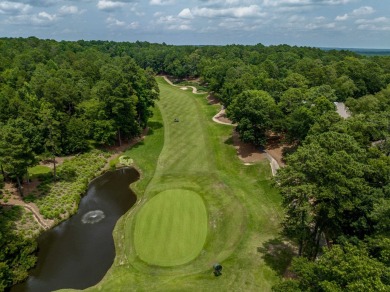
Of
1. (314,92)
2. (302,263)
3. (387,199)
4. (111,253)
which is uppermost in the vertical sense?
(314,92)

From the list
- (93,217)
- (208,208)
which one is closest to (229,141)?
(208,208)

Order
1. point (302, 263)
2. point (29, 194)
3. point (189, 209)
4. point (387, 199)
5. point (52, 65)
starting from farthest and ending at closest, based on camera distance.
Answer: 1. point (52, 65)
2. point (29, 194)
3. point (189, 209)
4. point (387, 199)
5. point (302, 263)

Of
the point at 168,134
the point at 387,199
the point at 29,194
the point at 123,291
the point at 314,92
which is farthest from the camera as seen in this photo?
the point at 168,134

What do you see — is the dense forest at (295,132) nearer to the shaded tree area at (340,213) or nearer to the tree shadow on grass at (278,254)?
the shaded tree area at (340,213)

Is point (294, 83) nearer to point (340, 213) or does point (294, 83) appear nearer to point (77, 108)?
point (77, 108)

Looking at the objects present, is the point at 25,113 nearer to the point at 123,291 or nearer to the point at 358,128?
the point at 123,291

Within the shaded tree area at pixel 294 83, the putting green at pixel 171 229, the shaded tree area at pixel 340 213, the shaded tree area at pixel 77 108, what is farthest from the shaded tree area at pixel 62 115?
the shaded tree area at pixel 340 213

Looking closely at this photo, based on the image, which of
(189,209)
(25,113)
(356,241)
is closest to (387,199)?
(356,241)
